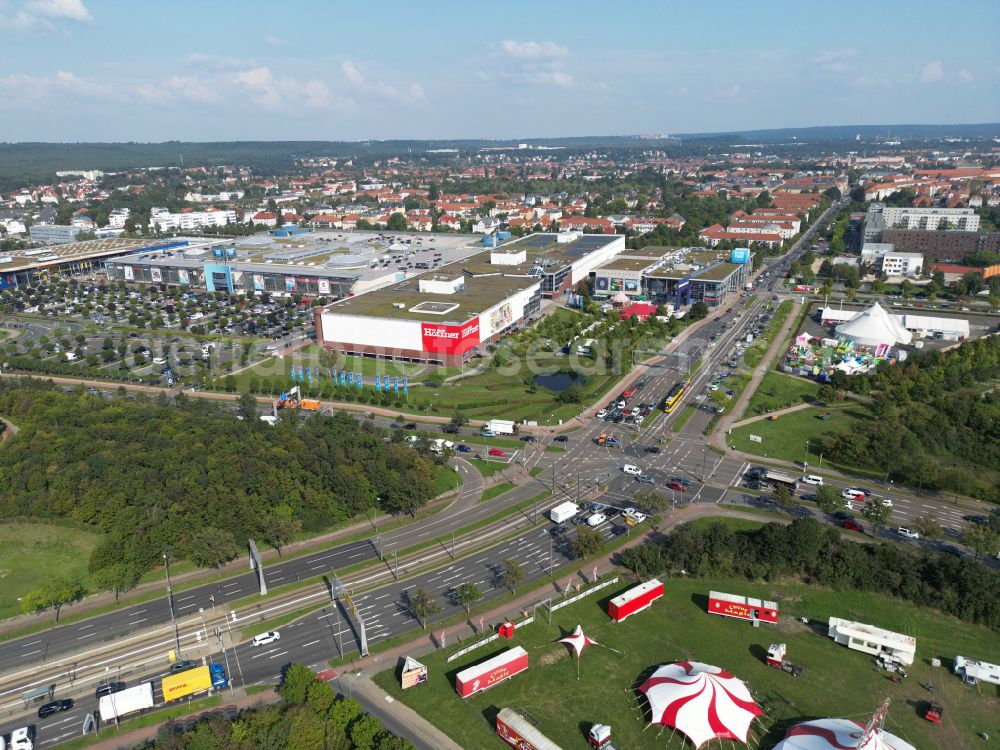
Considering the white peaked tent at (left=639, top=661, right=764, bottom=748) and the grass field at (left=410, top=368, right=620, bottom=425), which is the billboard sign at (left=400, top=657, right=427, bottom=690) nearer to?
the white peaked tent at (left=639, top=661, right=764, bottom=748)

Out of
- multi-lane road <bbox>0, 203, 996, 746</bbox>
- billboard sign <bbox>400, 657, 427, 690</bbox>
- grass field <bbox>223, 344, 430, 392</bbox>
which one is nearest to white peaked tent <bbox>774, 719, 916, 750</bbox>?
billboard sign <bbox>400, 657, 427, 690</bbox>

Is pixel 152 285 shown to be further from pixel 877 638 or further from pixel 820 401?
pixel 877 638

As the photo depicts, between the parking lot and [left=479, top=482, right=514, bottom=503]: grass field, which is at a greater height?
the parking lot

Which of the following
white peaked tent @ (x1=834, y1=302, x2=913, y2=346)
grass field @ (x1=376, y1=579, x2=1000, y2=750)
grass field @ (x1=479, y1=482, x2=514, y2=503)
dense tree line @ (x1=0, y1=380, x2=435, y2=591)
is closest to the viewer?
grass field @ (x1=376, y1=579, x2=1000, y2=750)

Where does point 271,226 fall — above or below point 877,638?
above

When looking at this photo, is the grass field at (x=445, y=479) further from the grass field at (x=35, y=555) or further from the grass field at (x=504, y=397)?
the grass field at (x=35, y=555)

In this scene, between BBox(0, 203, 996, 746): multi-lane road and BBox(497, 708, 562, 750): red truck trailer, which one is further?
BBox(0, 203, 996, 746): multi-lane road

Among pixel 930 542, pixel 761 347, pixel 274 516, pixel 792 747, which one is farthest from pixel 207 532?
pixel 761 347
